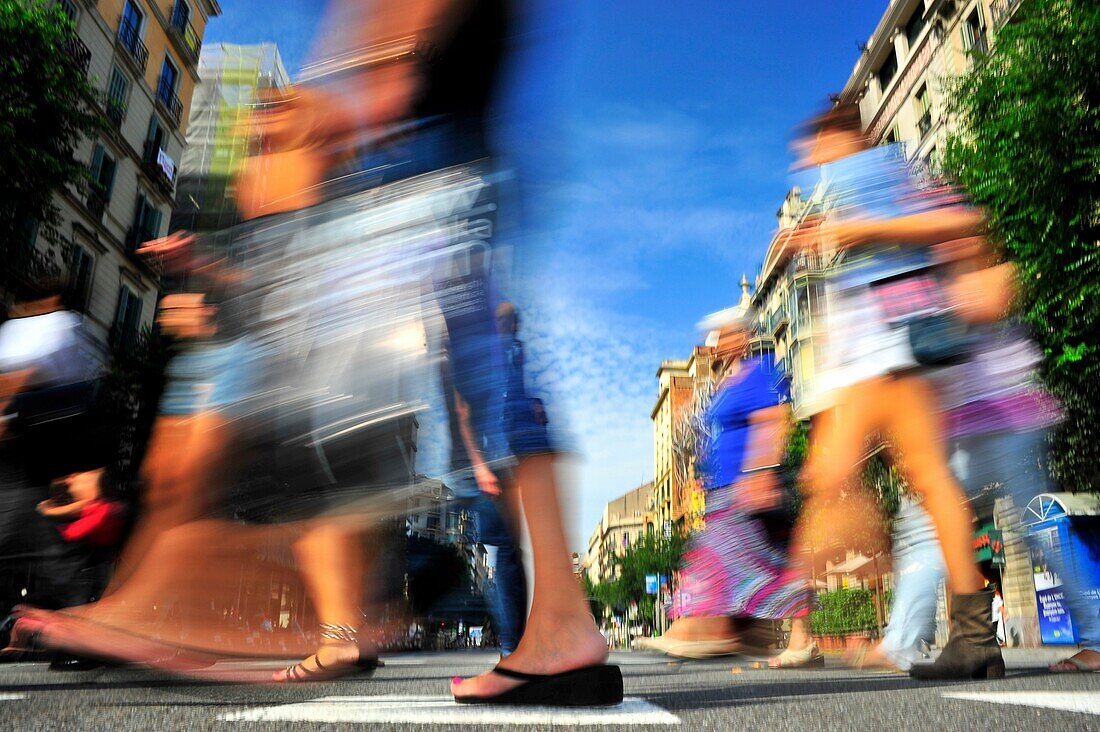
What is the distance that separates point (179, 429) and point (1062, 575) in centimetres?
290

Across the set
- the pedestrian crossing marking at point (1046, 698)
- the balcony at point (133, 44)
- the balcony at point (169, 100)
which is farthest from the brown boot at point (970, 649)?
the balcony at point (169, 100)

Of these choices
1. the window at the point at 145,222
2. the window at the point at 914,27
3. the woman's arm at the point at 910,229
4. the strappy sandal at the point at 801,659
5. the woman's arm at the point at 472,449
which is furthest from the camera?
the window at the point at 914,27

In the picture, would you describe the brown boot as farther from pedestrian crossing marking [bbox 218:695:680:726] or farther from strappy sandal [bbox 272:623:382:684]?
strappy sandal [bbox 272:623:382:684]

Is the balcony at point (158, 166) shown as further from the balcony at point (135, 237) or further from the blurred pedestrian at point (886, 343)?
the blurred pedestrian at point (886, 343)

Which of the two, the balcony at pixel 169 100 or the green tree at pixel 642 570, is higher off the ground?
the balcony at pixel 169 100

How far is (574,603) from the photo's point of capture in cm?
180

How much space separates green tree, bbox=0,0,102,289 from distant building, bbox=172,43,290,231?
41.5 ft

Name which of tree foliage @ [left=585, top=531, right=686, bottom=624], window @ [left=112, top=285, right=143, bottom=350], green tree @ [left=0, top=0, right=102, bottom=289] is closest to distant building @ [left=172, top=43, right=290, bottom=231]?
green tree @ [left=0, top=0, right=102, bottom=289]

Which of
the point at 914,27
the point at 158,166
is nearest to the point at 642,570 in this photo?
the point at 914,27

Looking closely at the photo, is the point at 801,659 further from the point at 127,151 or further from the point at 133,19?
the point at 133,19

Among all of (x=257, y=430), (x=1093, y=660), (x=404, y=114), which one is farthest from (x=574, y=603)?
(x=1093, y=660)

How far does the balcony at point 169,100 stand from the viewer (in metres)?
28.8

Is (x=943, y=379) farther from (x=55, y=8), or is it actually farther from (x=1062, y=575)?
(x=55, y=8)

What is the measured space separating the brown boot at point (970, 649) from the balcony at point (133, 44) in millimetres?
29126
